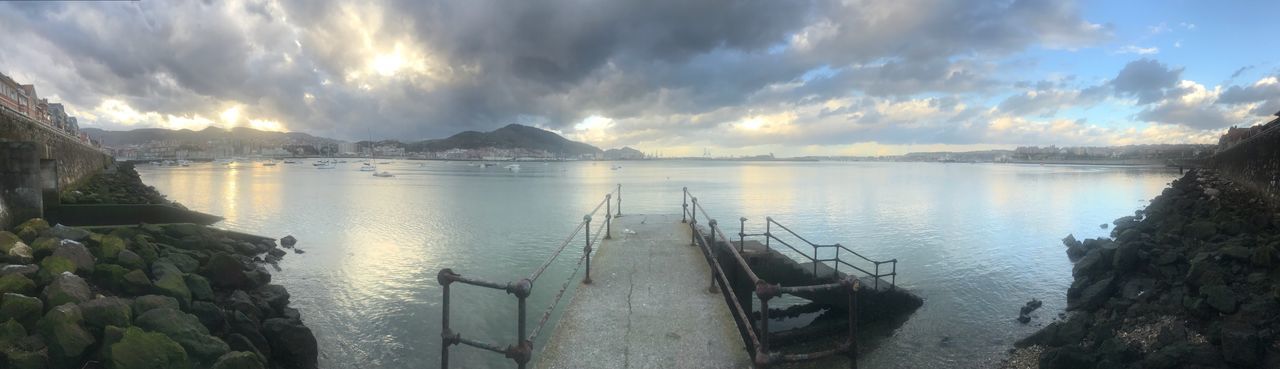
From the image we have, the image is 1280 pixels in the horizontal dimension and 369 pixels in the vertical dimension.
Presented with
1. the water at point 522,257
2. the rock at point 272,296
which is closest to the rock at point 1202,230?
the water at point 522,257

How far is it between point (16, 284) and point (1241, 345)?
15.6 metres

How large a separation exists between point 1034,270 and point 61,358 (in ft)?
78.2

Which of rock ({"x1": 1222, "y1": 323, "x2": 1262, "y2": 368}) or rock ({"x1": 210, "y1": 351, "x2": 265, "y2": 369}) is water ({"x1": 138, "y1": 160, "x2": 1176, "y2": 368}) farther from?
rock ({"x1": 1222, "y1": 323, "x2": 1262, "y2": 368})

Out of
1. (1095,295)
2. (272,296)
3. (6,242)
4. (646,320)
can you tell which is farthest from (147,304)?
(1095,295)

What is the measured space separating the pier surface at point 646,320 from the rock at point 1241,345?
6456 mm

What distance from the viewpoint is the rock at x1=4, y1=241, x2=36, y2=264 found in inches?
326

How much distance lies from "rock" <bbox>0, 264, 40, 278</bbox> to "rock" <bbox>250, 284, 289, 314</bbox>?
139 inches

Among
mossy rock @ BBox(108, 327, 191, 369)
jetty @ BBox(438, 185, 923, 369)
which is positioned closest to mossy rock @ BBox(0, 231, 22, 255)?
mossy rock @ BBox(108, 327, 191, 369)

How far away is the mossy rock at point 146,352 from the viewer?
6137 millimetres

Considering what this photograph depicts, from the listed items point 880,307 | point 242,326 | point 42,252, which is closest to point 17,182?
point 42,252

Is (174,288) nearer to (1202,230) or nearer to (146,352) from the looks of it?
(146,352)

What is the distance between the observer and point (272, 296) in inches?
459

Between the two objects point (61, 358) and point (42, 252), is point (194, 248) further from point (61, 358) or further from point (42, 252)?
point (61, 358)

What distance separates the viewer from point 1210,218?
1451 cm
